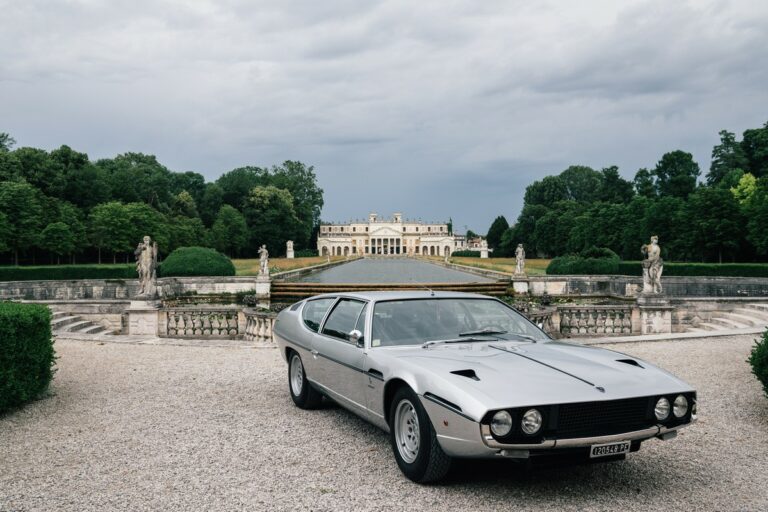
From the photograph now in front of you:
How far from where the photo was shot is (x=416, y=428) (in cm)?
448

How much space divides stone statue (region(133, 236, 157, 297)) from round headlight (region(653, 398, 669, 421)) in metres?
14.0

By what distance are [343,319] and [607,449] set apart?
2858 mm

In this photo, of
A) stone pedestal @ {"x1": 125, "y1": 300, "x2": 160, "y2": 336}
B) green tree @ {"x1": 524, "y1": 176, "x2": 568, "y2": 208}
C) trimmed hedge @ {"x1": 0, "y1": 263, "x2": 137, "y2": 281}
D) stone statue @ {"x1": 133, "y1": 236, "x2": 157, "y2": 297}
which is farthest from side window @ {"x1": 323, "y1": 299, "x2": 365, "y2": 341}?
green tree @ {"x1": 524, "y1": 176, "x2": 568, "y2": 208}

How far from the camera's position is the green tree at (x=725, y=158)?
214ft

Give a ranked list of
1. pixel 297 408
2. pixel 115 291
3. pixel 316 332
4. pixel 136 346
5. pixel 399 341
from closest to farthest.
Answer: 1. pixel 399 341
2. pixel 316 332
3. pixel 297 408
4. pixel 136 346
5. pixel 115 291

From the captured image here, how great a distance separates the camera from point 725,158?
220 feet

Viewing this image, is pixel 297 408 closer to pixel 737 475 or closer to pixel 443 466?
pixel 443 466

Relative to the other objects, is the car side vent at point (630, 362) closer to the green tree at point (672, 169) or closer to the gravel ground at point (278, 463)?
the gravel ground at point (278, 463)

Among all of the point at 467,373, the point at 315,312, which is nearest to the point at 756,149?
the point at 315,312

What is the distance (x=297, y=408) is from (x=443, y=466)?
3063 millimetres

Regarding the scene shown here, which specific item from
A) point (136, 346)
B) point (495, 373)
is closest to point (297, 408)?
point (495, 373)

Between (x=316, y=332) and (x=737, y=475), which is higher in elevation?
(x=316, y=332)

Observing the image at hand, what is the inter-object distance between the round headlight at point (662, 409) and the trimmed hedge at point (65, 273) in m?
26.4

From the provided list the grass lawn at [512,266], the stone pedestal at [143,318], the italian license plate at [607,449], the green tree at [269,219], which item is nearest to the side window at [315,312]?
the italian license plate at [607,449]
